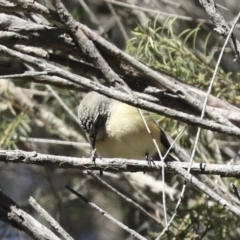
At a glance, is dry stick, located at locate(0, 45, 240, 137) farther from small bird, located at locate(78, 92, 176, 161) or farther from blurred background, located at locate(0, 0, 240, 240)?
small bird, located at locate(78, 92, 176, 161)

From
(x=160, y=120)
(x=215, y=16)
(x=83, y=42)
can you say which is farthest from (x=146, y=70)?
(x=160, y=120)

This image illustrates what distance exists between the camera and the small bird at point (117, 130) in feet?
10.0

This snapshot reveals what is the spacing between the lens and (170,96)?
9.21 feet

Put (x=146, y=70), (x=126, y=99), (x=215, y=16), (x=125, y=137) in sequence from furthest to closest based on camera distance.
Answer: (x=125, y=137), (x=146, y=70), (x=215, y=16), (x=126, y=99)

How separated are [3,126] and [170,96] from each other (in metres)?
1.20

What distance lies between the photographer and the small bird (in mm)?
3055

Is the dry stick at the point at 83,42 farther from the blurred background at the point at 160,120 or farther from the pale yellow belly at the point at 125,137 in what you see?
the pale yellow belly at the point at 125,137

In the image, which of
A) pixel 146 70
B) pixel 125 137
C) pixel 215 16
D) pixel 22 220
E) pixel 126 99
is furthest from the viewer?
pixel 125 137

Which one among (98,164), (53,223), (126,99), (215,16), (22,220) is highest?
(215,16)

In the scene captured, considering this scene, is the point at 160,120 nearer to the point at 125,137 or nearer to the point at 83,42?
the point at 125,137

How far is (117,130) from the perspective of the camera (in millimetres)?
3070

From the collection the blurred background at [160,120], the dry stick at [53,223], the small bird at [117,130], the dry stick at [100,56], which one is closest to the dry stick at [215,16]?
the blurred background at [160,120]

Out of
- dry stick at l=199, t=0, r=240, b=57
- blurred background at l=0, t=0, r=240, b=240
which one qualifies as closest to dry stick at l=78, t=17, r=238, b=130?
blurred background at l=0, t=0, r=240, b=240

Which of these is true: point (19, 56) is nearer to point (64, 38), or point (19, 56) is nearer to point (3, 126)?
point (64, 38)
